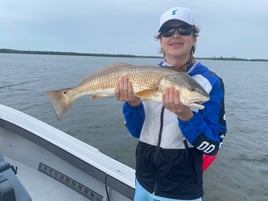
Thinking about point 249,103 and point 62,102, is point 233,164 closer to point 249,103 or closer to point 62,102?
point 62,102

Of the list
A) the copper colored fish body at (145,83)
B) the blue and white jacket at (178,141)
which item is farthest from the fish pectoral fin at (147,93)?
the blue and white jacket at (178,141)

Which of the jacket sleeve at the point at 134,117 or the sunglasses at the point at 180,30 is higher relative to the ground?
the sunglasses at the point at 180,30

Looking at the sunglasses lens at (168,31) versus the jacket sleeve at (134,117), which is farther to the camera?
the jacket sleeve at (134,117)

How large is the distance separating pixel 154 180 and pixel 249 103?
903 inches

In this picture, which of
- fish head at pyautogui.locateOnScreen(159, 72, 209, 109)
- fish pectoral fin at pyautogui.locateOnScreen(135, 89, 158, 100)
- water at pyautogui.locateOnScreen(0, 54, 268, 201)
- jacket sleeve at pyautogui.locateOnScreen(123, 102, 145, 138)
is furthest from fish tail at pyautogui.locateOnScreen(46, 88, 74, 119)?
water at pyautogui.locateOnScreen(0, 54, 268, 201)

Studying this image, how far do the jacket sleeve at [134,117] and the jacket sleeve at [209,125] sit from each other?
1.58 ft

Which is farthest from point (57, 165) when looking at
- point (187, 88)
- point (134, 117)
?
point (187, 88)

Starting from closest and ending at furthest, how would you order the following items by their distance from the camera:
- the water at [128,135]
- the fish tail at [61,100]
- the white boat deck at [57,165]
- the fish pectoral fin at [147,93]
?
the fish pectoral fin at [147,93]
the fish tail at [61,100]
the white boat deck at [57,165]
the water at [128,135]

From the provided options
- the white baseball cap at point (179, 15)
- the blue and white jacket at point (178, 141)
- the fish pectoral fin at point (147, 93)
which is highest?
the white baseball cap at point (179, 15)

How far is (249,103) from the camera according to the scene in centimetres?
2402

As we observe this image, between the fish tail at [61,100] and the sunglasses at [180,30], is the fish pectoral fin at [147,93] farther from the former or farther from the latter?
the fish tail at [61,100]

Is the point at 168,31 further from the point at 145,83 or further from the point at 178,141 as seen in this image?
the point at 178,141

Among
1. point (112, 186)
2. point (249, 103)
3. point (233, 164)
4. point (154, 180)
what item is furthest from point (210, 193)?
point (249, 103)

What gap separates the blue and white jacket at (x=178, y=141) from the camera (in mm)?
2525
